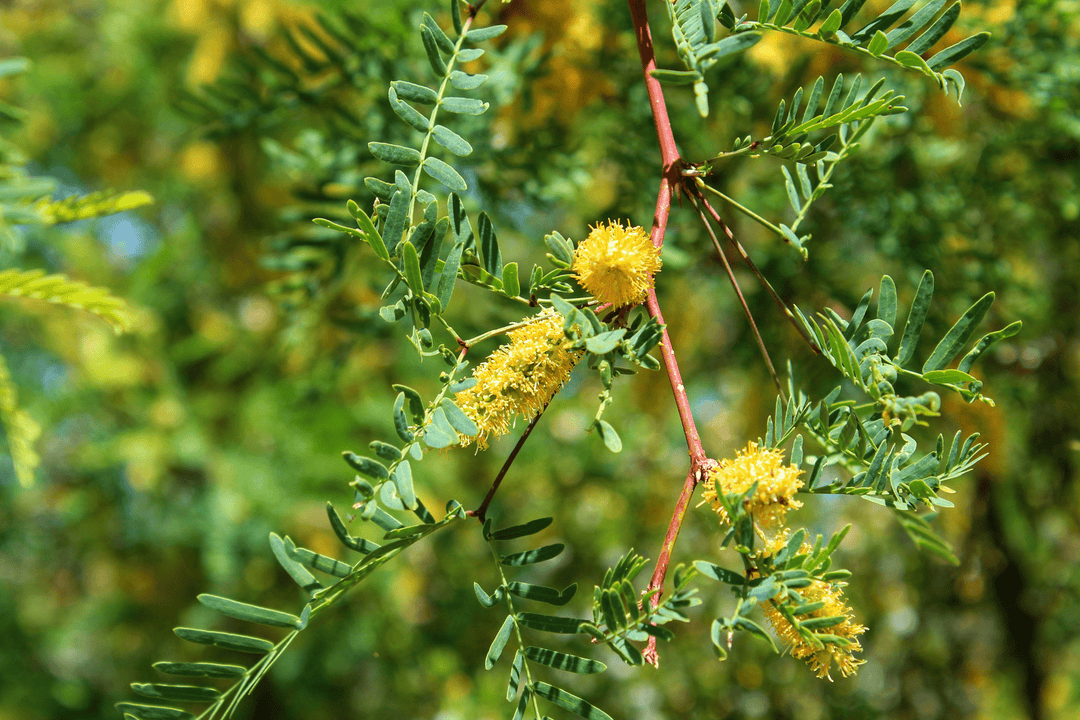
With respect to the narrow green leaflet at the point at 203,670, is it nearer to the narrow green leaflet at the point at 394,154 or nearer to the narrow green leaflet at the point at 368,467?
the narrow green leaflet at the point at 368,467

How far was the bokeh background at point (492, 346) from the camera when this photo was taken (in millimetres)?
1162

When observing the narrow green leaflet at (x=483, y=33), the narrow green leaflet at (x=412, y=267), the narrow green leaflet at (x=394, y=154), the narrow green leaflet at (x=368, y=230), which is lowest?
the narrow green leaflet at (x=412, y=267)

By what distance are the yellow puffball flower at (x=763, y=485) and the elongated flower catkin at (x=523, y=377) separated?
0.44 feet

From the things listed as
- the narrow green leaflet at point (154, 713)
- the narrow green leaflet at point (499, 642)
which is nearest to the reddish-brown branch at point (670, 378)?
the narrow green leaflet at point (499, 642)

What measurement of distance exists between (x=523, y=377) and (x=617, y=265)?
0.11 metres

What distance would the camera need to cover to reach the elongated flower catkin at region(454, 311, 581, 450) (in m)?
0.55

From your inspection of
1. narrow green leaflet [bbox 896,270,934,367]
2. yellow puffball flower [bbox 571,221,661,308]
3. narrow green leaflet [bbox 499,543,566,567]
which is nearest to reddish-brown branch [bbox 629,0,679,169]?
yellow puffball flower [bbox 571,221,661,308]

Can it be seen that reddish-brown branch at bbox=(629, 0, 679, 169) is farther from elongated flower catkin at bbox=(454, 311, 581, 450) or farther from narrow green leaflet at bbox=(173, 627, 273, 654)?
narrow green leaflet at bbox=(173, 627, 273, 654)

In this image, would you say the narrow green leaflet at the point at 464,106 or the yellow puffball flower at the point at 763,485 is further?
the narrow green leaflet at the point at 464,106

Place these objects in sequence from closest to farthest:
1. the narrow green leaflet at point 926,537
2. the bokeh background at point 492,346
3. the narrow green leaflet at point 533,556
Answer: the narrow green leaflet at point 926,537 < the narrow green leaflet at point 533,556 < the bokeh background at point 492,346

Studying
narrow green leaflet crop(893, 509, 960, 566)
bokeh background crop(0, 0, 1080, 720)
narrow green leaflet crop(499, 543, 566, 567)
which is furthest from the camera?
bokeh background crop(0, 0, 1080, 720)

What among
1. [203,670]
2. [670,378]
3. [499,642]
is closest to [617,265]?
[670,378]

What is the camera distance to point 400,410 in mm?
513

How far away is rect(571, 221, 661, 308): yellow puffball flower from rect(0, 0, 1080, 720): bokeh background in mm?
538
